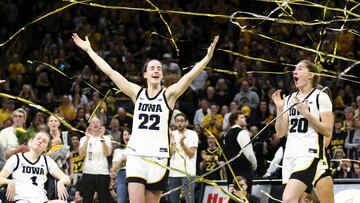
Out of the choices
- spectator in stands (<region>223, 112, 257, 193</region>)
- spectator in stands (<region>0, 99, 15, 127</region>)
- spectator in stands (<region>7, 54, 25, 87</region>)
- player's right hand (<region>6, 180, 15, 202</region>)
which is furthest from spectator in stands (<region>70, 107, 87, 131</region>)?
player's right hand (<region>6, 180, 15, 202</region>)

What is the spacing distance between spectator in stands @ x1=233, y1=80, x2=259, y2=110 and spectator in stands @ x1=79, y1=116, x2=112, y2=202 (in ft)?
15.2

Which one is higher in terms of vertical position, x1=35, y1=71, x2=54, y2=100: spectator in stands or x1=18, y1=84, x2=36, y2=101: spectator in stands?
x1=35, y1=71, x2=54, y2=100: spectator in stands

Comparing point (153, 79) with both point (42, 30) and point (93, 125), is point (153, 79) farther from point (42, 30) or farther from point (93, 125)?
point (42, 30)

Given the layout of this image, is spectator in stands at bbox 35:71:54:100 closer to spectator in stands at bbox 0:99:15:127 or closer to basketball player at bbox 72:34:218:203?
spectator in stands at bbox 0:99:15:127

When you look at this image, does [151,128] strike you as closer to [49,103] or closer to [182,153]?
[182,153]

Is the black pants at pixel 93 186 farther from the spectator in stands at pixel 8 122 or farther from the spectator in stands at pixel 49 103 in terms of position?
the spectator in stands at pixel 49 103

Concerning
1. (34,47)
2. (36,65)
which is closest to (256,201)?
(36,65)

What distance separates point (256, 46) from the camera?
2128cm

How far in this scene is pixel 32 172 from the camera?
12484mm

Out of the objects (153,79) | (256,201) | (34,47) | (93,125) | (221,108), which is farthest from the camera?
(34,47)

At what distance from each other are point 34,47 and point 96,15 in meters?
1.91

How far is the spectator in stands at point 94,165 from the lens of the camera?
15242 mm

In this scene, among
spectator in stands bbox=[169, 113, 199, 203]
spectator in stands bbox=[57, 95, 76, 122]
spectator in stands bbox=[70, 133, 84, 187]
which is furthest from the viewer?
spectator in stands bbox=[57, 95, 76, 122]

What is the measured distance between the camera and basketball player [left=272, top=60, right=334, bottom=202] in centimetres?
962
